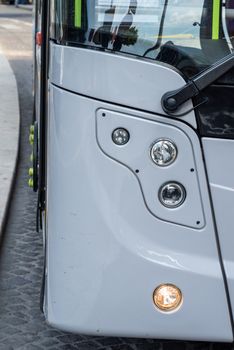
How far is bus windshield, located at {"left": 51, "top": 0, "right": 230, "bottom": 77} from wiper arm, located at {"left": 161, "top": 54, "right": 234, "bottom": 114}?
0.34 ft

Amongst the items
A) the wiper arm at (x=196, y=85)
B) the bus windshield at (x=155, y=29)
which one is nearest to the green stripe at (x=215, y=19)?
the bus windshield at (x=155, y=29)

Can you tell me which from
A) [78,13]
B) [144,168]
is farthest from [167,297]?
[78,13]

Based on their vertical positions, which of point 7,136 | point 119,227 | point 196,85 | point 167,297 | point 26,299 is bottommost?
point 7,136

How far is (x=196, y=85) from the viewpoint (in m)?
2.92

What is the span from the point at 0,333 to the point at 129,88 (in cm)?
A: 185

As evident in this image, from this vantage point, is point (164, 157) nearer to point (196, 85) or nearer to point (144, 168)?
point (144, 168)

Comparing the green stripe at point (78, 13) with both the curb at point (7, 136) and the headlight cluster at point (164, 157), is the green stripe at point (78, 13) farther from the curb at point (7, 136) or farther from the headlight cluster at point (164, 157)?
the curb at point (7, 136)

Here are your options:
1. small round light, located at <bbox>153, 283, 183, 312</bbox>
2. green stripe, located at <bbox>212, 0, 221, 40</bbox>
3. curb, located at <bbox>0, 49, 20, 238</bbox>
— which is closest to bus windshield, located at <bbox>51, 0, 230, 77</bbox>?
green stripe, located at <bbox>212, 0, 221, 40</bbox>

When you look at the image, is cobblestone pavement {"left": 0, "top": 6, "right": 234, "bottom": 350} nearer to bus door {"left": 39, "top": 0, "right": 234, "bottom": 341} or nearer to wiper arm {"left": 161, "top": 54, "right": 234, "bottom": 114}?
bus door {"left": 39, "top": 0, "right": 234, "bottom": 341}

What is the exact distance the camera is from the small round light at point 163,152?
2973 millimetres

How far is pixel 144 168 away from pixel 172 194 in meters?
0.15

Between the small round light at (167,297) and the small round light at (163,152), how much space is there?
1.55ft

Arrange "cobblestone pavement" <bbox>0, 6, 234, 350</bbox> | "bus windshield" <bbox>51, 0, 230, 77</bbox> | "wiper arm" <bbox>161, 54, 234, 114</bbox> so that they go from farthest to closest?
1. "cobblestone pavement" <bbox>0, 6, 234, 350</bbox>
2. "bus windshield" <bbox>51, 0, 230, 77</bbox>
3. "wiper arm" <bbox>161, 54, 234, 114</bbox>

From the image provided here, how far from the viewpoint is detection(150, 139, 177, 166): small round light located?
2.97 meters
